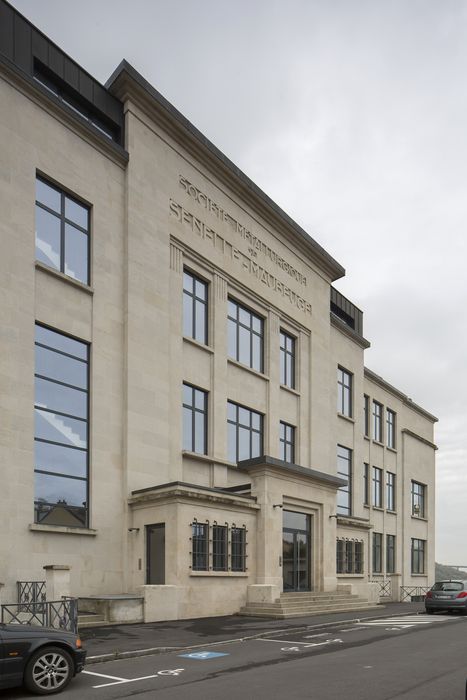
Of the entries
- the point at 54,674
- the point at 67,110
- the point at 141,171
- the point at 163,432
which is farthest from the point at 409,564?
the point at 54,674

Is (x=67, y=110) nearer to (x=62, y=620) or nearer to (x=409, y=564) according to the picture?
(x=62, y=620)

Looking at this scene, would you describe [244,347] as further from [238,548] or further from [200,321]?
→ [238,548]

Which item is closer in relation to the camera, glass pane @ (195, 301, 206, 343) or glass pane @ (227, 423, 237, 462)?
glass pane @ (195, 301, 206, 343)

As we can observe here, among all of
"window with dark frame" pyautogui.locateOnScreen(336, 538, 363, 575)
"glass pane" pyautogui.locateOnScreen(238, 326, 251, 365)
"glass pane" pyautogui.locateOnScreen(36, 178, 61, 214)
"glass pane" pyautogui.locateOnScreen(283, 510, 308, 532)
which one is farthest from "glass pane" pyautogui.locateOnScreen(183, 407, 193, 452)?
"window with dark frame" pyautogui.locateOnScreen(336, 538, 363, 575)

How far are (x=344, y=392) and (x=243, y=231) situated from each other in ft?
44.3

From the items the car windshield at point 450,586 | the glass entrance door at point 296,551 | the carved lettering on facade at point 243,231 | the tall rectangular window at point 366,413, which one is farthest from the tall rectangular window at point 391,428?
the car windshield at point 450,586

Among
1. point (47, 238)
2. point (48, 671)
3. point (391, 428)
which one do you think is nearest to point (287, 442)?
point (47, 238)

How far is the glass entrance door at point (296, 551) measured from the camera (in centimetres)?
2748

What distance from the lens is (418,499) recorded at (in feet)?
167

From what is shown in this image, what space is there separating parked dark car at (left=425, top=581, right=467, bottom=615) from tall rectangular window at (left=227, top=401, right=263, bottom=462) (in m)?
8.69

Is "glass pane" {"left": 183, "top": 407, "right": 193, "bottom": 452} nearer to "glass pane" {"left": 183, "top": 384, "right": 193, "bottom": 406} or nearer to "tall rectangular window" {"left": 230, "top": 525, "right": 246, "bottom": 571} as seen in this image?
"glass pane" {"left": 183, "top": 384, "right": 193, "bottom": 406}

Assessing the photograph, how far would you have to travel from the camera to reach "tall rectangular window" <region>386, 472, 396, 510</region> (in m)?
46.3

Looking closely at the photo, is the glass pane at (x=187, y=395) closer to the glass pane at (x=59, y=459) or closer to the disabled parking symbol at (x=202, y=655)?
the glass pane at (x=59, y=459)

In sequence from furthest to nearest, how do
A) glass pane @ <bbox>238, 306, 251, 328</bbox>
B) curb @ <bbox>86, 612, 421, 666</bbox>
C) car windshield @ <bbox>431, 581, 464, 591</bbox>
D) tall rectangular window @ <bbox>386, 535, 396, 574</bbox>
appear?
1. tall rectangular window @ <bbox>386, 535, 396, 574</bbox>
2. glass pane @ <bbox>238, 306, 251, 328</bbox>
3. car windshield @ <bbox>431, 581, 464, 591</bbox>
4. curb @ <bbox>86, 612, 421, 666</bbox>
